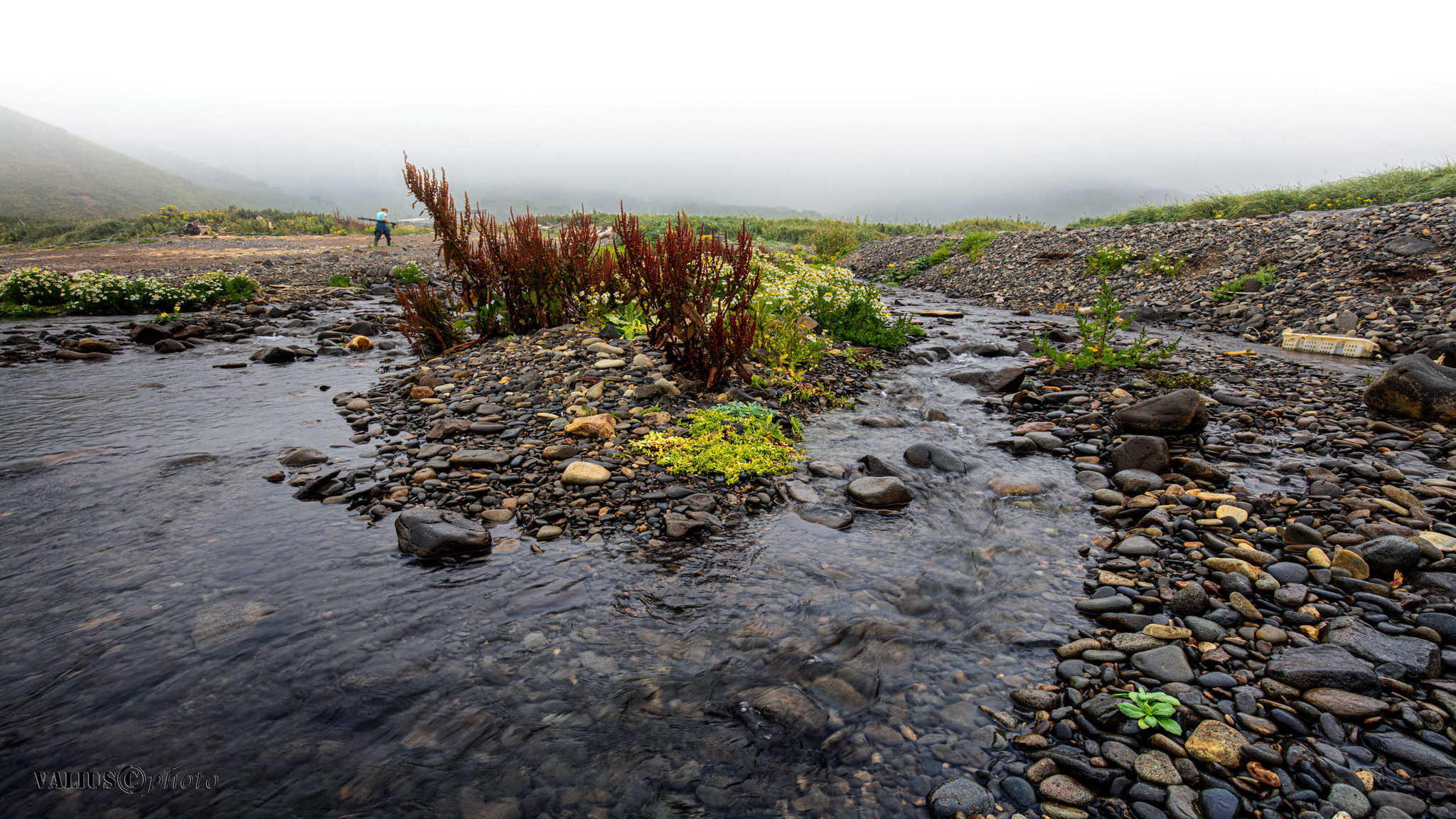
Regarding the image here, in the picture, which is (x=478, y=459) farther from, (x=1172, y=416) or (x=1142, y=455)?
(x=1172, y=416)

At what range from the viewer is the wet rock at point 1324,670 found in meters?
2.66

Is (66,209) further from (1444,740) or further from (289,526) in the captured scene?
(1444,740)

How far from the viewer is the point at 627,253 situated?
305 inches

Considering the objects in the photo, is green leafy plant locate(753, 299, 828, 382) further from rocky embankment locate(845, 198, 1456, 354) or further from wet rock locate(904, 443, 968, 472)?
rocky embankment locate(845, 198, 1456, 354)

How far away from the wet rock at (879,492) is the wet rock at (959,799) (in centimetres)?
281

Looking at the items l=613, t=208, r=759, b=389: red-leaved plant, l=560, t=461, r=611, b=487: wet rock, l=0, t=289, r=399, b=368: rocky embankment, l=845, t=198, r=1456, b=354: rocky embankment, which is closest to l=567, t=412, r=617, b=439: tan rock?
l=560, t=461, r=611, b=487: wet rock

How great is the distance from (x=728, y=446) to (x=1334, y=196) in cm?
2345

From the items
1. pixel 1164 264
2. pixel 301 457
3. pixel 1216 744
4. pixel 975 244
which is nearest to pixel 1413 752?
pixel 1216 744

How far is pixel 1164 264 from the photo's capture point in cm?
1516

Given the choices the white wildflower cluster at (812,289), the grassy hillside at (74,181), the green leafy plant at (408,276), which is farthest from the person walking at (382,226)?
the grassy hillside at (74,181)

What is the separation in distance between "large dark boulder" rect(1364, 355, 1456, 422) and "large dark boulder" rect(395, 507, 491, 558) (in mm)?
8895

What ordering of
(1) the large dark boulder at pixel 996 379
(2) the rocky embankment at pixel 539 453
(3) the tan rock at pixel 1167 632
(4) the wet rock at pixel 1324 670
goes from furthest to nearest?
(1) the large dark boulder at pixel 996 379, (2) the rocky embankment at pixel 539 453, (3) the tan rock at pixel 1167 632, (4) the wet rock at pixel 1324 670

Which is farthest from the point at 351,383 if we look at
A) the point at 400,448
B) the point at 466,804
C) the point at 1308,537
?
the point at 1308,537

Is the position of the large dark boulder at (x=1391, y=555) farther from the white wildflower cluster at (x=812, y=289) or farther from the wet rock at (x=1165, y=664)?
the white wildflower cluster at (x=812, y=289)
